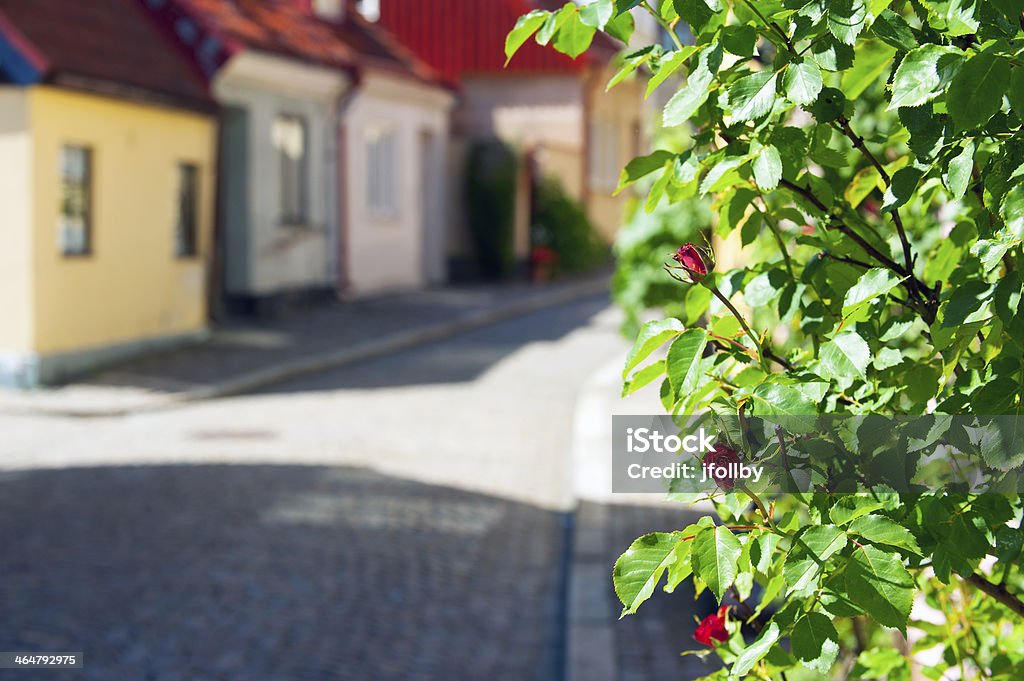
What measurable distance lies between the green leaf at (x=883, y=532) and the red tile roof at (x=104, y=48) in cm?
1257

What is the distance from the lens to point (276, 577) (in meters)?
6.61

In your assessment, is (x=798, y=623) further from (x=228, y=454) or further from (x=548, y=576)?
(x=228, y=454)

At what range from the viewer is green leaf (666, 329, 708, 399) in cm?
192

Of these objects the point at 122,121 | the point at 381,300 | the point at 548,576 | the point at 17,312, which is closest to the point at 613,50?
the point at 381,300

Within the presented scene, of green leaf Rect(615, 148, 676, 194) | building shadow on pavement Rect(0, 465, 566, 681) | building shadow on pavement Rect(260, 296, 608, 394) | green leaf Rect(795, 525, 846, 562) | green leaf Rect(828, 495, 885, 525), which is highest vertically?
green leaf Rect(615, 148, 676, 194)

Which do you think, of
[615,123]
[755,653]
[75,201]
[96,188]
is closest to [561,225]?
[615,123]

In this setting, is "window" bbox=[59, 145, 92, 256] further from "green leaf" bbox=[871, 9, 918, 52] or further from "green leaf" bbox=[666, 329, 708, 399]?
"green leaf" bbox=[871, 9, 918, 52]

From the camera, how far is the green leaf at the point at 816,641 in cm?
184

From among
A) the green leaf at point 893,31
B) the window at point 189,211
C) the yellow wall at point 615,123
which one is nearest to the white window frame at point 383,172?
the window at point 189,211

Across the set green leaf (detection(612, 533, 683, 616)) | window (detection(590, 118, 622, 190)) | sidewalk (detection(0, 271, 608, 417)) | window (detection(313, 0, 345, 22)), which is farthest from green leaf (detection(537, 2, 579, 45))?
window (detection(590, 118, 622, 190))

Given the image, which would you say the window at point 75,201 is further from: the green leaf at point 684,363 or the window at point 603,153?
the window at point 603,153

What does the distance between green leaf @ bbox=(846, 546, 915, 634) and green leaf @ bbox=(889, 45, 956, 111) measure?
1.80ft

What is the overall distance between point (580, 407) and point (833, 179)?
985 centimetres

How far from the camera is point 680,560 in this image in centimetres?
190
